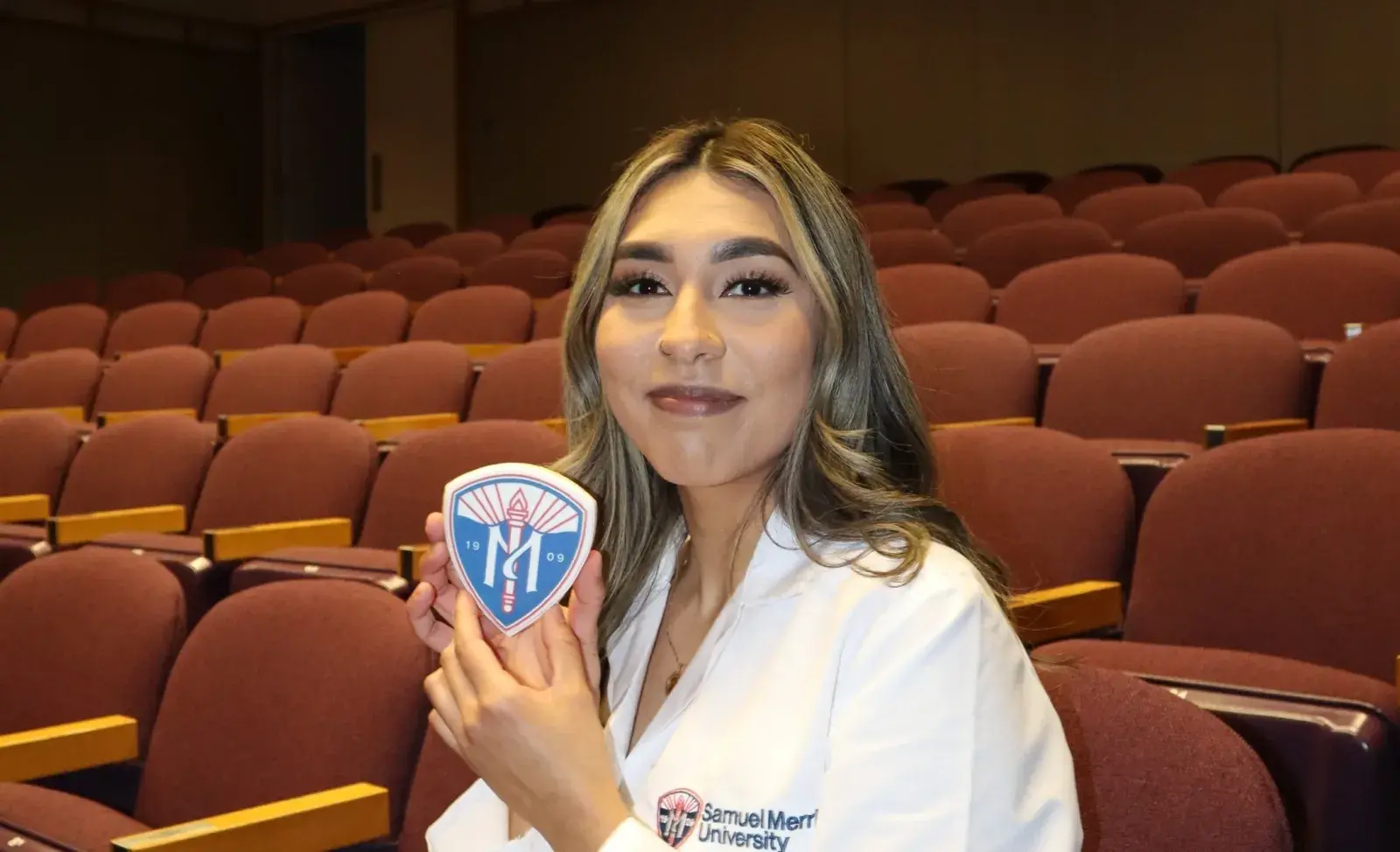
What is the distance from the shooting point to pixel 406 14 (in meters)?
5.58

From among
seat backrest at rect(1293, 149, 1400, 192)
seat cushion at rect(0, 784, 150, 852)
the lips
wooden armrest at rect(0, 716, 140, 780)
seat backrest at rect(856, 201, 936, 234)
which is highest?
seat backrest at rect(1293, 149, 1400, 192)

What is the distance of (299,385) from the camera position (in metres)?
2.28

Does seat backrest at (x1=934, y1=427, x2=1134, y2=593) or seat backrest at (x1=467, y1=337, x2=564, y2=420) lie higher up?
seat backrest at (x1=467, y1=337, x2=564, y2=420)

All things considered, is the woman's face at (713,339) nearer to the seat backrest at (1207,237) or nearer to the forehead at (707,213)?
the forehead at (707,213)

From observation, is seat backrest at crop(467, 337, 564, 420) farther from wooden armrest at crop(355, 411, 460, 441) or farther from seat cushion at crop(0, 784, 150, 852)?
seat cushion at crop(0, 784, 150, 852)

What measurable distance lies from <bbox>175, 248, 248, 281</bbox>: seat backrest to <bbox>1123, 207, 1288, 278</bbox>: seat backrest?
3.20 m

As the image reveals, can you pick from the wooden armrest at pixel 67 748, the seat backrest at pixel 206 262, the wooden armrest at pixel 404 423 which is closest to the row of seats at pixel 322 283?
the seat backrest at pixel 206 262

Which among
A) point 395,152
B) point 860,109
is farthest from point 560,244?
point 395,152

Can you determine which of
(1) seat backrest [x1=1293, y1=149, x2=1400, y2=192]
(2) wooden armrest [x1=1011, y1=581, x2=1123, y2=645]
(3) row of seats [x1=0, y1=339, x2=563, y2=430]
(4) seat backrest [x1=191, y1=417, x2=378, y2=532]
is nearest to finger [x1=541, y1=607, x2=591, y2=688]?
(2) wooden armrest [x1=1011, y1=581, x2=1123, y2=645]

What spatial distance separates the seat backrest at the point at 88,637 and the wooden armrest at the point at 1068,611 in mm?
703

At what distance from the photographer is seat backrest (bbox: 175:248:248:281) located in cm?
461

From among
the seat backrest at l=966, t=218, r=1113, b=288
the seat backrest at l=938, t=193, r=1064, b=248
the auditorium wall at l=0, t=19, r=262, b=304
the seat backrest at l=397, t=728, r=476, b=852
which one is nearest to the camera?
the seat backrest at l=397, t=728, r=476, b=852

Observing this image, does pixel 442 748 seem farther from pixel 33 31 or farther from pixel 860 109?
pixel 33 31

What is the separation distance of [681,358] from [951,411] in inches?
43.7
